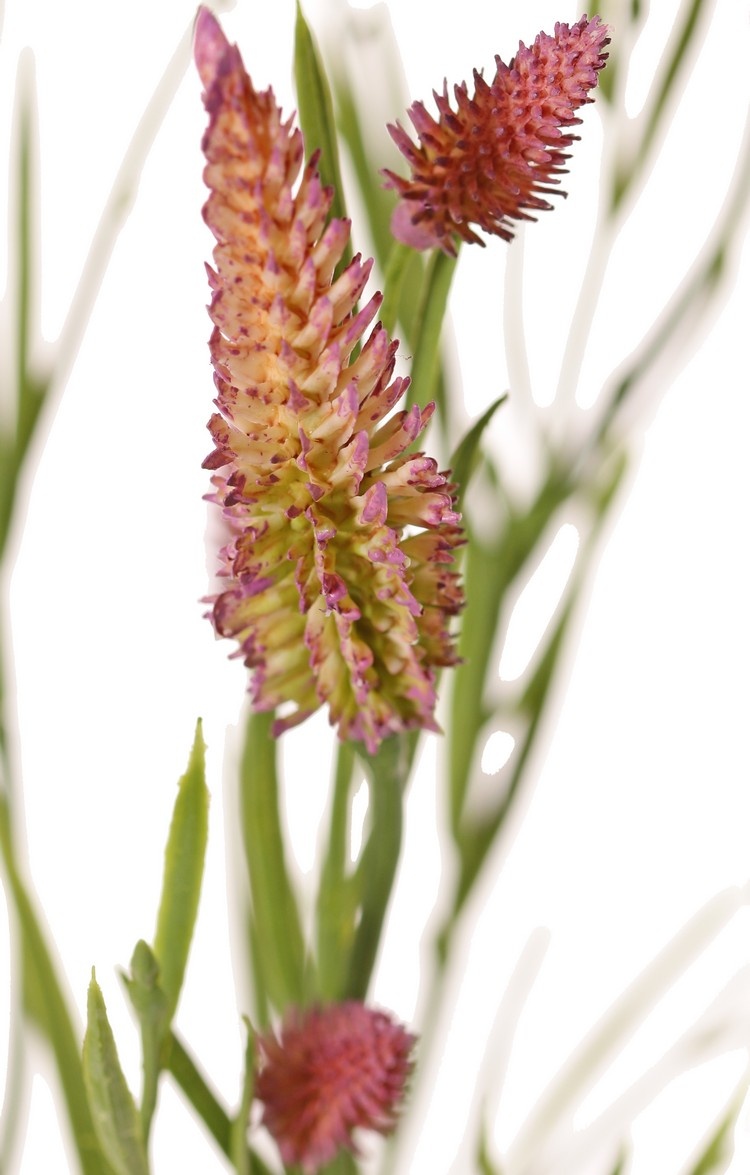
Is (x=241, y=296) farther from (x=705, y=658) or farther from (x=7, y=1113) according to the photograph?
(x=705, y=658)

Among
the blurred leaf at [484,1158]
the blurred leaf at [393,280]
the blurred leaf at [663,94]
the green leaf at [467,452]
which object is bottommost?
the blurred leaf at [484,1158]

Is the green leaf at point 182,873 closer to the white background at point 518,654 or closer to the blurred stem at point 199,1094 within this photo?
the blurred stem at point 199,1094

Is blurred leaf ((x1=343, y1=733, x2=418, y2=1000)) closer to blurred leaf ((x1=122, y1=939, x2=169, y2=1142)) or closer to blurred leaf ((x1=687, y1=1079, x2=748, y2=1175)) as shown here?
blurred leaf ((x1=122, y1=939, x2=169, y2=1142))

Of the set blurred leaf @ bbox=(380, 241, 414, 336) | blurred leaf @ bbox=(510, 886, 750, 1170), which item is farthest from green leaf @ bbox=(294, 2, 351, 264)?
blurred leaf @ bbox=(510, 886, 750, 1170)

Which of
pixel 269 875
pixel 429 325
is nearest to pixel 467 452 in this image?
pixel 429 325

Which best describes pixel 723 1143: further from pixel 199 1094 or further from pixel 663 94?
pixel 663 94

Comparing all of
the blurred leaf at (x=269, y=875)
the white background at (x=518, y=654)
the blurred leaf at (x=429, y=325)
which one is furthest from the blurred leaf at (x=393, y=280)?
the white background at (x=518, y=654)
